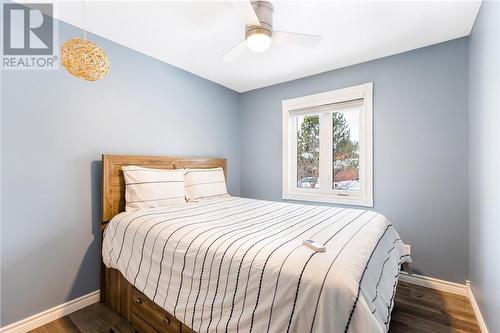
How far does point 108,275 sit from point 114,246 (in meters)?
0.38

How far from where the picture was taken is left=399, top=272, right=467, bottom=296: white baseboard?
215cm

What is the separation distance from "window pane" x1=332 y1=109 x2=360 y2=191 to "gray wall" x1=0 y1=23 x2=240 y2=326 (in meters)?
2.12

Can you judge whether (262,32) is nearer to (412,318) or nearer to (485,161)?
(485,161)

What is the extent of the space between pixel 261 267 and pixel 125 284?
53.0 inches

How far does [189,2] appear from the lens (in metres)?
1.72

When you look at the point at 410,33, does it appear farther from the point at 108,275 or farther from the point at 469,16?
the point at 108,275

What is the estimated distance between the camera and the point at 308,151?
321cm

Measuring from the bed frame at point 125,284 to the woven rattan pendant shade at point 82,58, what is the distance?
0.78 metres

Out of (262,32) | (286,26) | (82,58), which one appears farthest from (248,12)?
→ (82,58)

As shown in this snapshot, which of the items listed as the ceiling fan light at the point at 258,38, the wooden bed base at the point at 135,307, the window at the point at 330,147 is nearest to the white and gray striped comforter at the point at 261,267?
the wooden bed base at the point at 135,307

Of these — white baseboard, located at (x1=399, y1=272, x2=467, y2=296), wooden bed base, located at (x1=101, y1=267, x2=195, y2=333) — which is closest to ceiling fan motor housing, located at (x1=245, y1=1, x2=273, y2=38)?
wooden bed base, located at (x1=101, y1=267, x2=195, y2=333)

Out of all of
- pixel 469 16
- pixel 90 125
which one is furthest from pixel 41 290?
pixel 469 16

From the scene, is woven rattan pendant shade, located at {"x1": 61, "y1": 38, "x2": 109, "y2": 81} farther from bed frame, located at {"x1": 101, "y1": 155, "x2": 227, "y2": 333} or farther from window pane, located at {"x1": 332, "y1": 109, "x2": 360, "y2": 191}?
window pane, located at {"x1": 332, "y1": 109, "x2": 360, "y2": 191}

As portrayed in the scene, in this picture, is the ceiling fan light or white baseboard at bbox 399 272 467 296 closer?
the ceiling fan light
